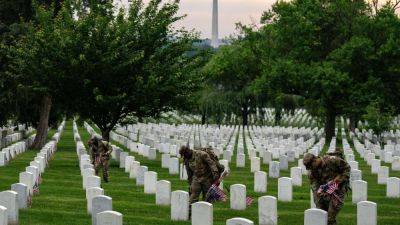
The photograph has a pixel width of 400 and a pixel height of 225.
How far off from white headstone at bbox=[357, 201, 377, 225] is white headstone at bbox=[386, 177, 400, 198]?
602 centimetres

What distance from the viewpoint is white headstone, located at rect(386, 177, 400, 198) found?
20672mm

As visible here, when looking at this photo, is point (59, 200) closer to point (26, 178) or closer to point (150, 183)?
point (26, 178)

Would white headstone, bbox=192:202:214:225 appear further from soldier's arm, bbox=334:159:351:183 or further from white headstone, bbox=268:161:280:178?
white headstone, bbox=268:161:280:178

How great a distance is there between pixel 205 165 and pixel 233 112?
49.3 m

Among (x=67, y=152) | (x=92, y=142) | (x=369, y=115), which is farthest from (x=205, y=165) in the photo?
(x=369, y=115)

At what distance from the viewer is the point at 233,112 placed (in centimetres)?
6581

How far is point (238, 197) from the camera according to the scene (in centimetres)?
1788

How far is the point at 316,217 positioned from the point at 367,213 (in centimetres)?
231

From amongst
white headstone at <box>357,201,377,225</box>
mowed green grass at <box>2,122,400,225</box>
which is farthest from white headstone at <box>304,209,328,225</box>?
mowed green grass at <box>2,122,400,225</box>

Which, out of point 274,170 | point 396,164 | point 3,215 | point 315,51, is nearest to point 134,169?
point 274,170

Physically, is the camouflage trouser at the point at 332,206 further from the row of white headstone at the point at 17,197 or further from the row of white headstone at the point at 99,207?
the row of white headstone at the point at 17,197

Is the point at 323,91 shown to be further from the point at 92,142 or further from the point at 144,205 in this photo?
the point at 144,205

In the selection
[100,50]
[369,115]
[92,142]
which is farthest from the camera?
[369,115]

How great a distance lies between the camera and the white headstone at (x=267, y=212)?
15.5 metres
